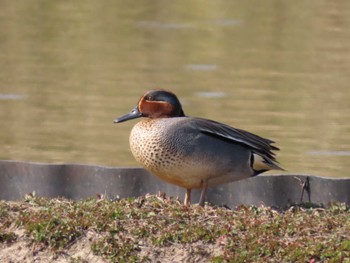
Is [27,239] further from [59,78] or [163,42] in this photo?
[163,42]

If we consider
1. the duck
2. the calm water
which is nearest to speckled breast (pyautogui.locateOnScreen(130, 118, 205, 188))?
the duck

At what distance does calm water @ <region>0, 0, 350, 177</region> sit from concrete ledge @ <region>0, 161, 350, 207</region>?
7.57 feet

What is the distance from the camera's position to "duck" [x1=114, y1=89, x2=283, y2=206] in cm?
620

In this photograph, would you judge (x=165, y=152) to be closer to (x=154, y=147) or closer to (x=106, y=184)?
(x=154, y=147)

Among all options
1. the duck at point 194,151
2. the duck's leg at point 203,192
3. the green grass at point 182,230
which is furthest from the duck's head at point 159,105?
the green grass at point 182,230

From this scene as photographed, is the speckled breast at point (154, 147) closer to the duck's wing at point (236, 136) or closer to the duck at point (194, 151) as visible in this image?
the duck at point (194, 151)

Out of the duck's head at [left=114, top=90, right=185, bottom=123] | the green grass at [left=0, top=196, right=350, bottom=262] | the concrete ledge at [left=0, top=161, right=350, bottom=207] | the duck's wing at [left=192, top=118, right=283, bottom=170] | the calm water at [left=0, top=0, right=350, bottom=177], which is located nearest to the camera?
the green grass at [left=0, top=196, right=350, bottom=262]

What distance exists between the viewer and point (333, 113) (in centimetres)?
1178

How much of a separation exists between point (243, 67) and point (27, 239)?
8.95 m

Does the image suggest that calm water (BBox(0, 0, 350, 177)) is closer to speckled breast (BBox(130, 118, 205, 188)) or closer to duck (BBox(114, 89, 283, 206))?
duck (BBox(114, 89, 283, 206))

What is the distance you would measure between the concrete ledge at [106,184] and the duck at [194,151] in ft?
1.26

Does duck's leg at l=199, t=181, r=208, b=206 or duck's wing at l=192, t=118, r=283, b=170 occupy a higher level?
duck's wing at l=192, t=118, r=283, b=170

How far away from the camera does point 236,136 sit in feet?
21.1

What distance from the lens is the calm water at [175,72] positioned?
10352 millimetres
